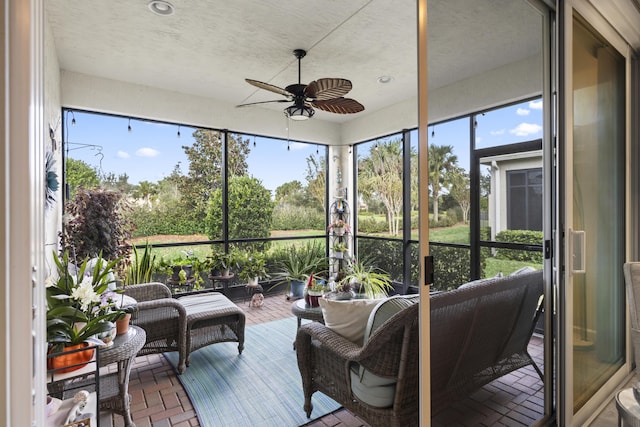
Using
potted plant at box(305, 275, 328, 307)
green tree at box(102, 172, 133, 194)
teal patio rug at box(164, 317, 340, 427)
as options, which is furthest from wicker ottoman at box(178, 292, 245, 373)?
green tree at box(102, 172, 133, 194)

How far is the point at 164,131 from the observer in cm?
462

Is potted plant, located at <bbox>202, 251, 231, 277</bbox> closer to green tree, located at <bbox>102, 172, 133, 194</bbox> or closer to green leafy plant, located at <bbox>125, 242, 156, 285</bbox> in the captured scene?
green leafy plant, located at <bbox>125, 242, 156, 285</bbox>

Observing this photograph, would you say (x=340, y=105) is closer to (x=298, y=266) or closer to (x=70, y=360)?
(x=298, y=266)

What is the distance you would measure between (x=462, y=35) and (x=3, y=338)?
5.72 feet

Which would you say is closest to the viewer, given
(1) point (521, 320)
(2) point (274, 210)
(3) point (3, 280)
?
(3) point (3, 280)

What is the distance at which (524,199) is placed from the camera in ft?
5.71

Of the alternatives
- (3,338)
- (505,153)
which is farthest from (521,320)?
(3,338)

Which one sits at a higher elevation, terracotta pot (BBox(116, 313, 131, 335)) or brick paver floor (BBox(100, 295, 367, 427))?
terracotta pot (BBox(116, 313, 131, 335))

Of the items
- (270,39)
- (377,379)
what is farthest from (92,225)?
(377,379)

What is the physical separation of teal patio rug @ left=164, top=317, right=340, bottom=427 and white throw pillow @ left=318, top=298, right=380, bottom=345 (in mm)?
664

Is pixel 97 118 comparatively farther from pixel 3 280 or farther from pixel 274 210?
pixel 3 280

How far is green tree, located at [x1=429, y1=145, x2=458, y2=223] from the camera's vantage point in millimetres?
1381

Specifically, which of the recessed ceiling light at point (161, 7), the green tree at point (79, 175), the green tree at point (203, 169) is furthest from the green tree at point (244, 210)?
→ the recessed ceiling light at point (161, 7)

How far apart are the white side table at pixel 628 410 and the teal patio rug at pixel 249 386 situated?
1510 mm
